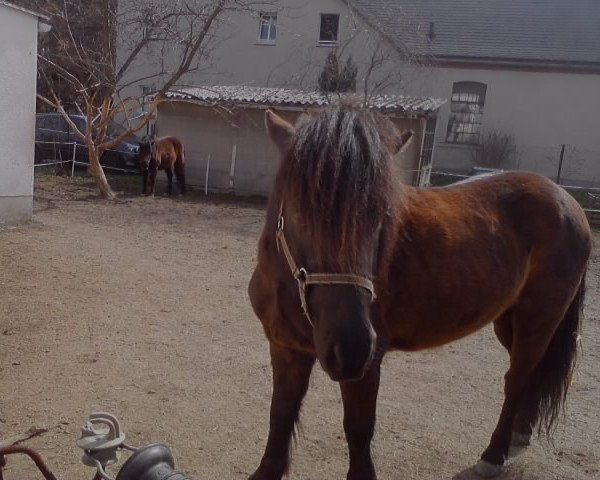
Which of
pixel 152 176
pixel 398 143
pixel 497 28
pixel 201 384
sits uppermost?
pixel 497 28

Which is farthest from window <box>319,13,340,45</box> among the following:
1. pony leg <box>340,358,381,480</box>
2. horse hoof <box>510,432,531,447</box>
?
pony leg <box>340,358,381,480</box>

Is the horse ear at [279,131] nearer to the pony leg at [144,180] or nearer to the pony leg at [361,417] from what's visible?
the pony leg at [361,417]

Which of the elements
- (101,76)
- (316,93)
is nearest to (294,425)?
(101,76)

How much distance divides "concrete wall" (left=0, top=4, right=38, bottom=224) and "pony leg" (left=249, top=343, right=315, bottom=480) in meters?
7.48

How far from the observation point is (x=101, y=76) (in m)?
13.4

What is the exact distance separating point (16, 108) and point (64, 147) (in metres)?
8.83

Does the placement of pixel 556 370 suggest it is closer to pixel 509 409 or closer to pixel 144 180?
pixel 509 409

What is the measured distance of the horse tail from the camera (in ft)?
12.2

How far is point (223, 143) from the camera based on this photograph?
52.0 ft

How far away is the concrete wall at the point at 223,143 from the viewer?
50.6ft

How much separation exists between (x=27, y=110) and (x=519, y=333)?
8252 millimetres

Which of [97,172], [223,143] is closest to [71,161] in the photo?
[97,172]

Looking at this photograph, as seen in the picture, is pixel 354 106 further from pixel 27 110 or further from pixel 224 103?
pixel 224 103

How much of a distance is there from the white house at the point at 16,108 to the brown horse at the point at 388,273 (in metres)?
7.29
